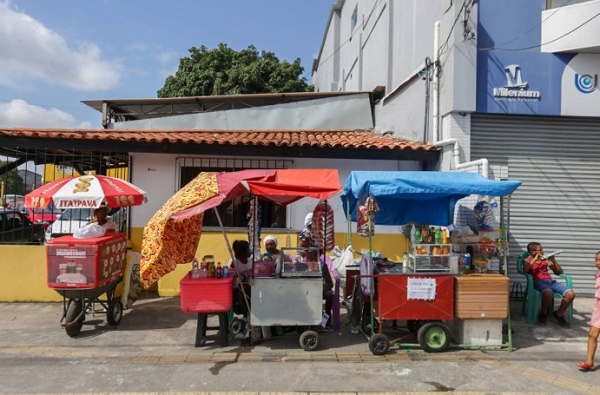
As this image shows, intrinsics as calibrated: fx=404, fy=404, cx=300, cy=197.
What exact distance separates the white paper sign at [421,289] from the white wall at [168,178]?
3361 millimetres

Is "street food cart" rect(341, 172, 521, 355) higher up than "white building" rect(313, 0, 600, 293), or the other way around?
"white building" rect(313, 0, 600, 293)

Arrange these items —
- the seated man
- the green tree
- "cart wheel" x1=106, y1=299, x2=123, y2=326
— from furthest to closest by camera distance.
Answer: the green tree → the seated man → "cart wheel" x1=106, y1=299, x2=123, y2=326

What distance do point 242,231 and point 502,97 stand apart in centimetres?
583

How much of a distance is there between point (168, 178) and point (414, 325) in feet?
18.6

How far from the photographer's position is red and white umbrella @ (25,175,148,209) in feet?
19.4

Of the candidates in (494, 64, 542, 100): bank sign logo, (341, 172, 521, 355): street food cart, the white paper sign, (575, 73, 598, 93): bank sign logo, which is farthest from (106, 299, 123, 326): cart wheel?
(575, 73, 598, 93): bank sign logo

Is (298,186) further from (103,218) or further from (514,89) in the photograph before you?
(514,89)

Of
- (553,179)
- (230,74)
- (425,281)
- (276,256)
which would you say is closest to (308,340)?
(276,256)

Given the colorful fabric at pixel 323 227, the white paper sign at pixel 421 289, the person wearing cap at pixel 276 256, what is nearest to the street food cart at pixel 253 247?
the person wearing cap at pixel 276 256

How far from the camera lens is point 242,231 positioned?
331 inches

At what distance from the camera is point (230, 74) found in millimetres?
21391

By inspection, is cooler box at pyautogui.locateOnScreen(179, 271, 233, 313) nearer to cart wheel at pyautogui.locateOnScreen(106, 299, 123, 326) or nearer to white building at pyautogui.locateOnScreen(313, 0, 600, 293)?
cart wheel at pyautogui.locateOnScreen(106, 299, 123, 326)

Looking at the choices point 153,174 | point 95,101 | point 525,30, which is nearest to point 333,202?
point 153,174

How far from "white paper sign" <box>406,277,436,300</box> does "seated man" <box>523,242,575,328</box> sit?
258 cm
